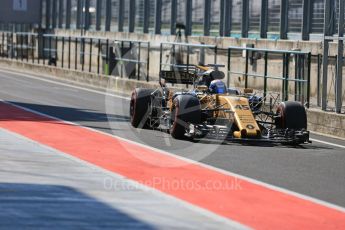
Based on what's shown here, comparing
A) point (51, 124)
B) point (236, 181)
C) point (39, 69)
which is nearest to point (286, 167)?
point (236, 181)

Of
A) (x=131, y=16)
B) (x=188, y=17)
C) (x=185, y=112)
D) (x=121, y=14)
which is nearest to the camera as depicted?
(x=185, y=112)

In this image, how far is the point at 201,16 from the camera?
42.2 meters

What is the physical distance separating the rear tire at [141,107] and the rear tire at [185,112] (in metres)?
1.85

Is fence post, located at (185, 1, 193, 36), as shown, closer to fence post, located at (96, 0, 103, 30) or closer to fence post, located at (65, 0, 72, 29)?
fence post, located at (96, 0, 103, 30)

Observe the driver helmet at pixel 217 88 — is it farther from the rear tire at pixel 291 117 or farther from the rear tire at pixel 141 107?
the rear tire at pixel 141 107

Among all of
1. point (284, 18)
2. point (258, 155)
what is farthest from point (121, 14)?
point (258, 155)

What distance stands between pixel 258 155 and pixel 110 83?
65.0ft

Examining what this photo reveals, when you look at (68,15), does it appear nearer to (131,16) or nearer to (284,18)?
(131,16)

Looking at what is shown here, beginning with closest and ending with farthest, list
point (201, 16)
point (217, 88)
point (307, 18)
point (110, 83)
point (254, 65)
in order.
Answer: point (217, 88) < point (307, 18) < point (254, 65) < point (110, 83) < point (201, 16)

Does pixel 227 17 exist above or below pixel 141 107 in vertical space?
above

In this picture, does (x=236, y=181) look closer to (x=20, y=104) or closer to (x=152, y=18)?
(x=20, y=104)

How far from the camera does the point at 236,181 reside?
12.4 metres

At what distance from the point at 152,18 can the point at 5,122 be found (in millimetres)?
28730

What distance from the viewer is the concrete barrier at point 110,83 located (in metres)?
19.5
